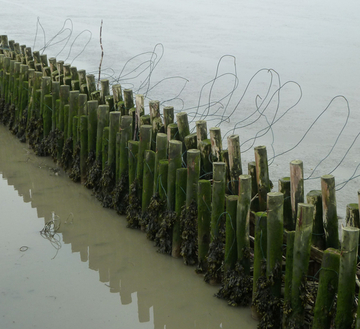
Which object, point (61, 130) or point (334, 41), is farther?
point (334, 41)

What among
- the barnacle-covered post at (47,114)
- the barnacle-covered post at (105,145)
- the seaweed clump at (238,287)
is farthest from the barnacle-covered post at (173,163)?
the barnacle-covered post at (47,114)

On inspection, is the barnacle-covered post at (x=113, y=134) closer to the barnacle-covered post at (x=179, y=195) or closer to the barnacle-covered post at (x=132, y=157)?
the barnacle-covered post at (x=132, y=157)

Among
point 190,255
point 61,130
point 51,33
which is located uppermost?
point 51,33

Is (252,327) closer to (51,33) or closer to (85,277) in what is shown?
(85,277)

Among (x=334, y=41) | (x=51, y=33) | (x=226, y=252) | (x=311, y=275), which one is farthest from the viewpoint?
(x=51, y=33)

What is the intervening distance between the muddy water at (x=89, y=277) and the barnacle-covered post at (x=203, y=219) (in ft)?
0.81

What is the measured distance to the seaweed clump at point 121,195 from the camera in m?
6.38

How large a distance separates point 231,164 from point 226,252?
93 centimetres

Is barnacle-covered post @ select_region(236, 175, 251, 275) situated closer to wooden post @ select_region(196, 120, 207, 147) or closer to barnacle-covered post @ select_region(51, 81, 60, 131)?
wooden post @ select_region(196, 120, 207, 147)

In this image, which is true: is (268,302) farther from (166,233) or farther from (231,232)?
(166,233)

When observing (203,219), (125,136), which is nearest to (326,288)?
(203,219)

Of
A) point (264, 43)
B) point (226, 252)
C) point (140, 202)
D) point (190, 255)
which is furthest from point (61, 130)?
point (264, 43)

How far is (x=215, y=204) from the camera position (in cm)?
490

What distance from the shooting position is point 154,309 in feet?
15.9
